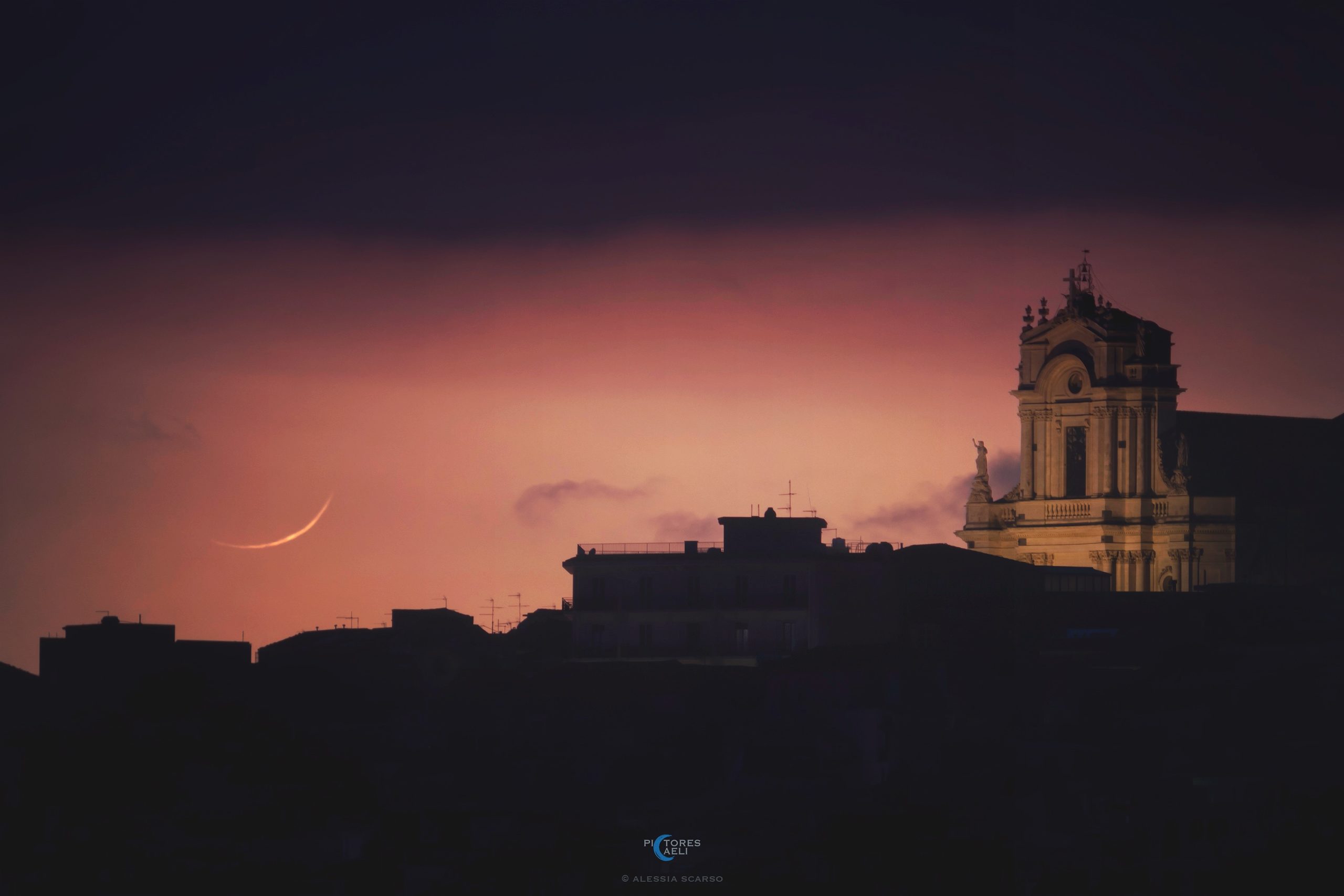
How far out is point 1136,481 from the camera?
119000 mm

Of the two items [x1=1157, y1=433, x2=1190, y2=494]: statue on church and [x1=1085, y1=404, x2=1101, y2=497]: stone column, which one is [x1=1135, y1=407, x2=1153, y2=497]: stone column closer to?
[x1=1157, y1=433, x2=1190, y2=494]: statue on church

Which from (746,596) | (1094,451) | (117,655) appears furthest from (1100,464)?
(117,655)

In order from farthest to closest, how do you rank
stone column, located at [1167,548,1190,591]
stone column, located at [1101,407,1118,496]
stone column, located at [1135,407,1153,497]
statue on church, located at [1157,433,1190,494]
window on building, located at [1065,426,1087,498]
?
window on building, located at [1065,426,1087,498]
stone column, located at [1135,407,1153,497]
stone column, located at [1101,407,1118,496]
statue on church, located at [1157,433,1190,494]
stone column, located at [1167,548,1190,591]

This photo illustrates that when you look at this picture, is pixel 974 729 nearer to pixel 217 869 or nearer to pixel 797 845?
pixel 797 845

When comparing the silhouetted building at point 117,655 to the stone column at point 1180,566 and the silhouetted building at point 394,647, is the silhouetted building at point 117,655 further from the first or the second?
the stone column at point 1180,566

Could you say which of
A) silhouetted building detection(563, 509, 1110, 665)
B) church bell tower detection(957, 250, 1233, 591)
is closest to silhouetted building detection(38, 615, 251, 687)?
silhouetted building detection(563, 509, 1110, 665)

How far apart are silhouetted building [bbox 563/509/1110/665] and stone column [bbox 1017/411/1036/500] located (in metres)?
22.8

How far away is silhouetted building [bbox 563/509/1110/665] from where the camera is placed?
94.9 metres

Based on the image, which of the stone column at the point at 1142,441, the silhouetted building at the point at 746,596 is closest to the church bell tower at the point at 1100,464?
the stone column at the point at 1142,441

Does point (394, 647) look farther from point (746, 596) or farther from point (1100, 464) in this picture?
point (1100, 464)

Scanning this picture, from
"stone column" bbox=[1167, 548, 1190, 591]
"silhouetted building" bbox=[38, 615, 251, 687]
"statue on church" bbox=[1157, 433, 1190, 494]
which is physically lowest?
"silhouetted building" bbox=[38, 615, 251, 687]

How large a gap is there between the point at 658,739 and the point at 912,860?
42.1 ft

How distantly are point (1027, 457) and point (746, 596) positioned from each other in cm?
2895

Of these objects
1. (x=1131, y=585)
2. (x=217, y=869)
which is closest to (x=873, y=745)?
(x=217, y=869)
